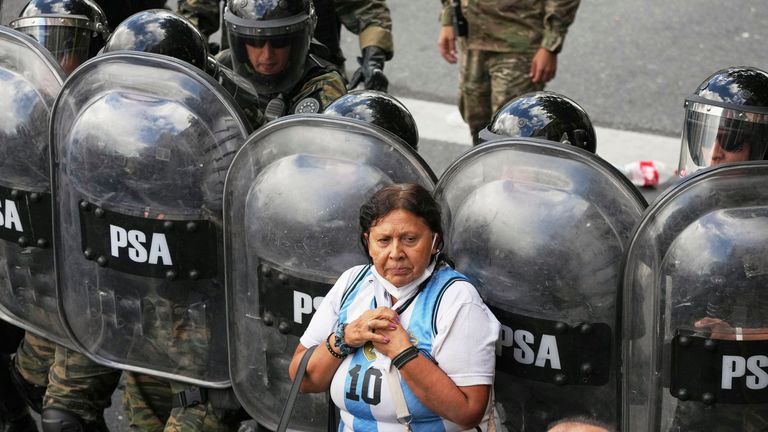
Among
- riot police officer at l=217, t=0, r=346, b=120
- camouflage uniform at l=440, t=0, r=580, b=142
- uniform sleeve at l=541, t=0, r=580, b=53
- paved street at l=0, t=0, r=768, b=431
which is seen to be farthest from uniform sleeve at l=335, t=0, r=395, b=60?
paved street at l=0, t=0, r=768, b=431

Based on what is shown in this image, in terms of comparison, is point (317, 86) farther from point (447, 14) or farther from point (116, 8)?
point (116, 8)

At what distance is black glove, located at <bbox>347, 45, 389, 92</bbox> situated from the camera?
5150 millimetres

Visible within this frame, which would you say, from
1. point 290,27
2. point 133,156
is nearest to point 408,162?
point 133,156

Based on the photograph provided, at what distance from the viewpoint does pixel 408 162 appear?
3.10 metres

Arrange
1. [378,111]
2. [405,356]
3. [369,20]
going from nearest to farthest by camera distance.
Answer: [405,356], [378,111], [369,20]

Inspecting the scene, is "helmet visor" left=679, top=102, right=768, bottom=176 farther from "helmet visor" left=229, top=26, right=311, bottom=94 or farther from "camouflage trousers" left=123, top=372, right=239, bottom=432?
"camouflage trousers" left=123, top=372, right=239, bottom=432

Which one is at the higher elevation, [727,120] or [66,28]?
[727,120]

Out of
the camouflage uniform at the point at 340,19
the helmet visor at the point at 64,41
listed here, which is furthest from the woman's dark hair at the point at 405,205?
the camouflage uniform at the point at 340,19

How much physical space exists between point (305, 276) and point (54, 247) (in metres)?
1.03

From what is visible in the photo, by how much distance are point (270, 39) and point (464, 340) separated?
178 centimetres

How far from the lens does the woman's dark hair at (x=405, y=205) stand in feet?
9.22

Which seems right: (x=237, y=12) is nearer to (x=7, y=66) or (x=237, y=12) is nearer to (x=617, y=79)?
(x=7, y=66)

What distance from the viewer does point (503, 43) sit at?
5988 millimetres

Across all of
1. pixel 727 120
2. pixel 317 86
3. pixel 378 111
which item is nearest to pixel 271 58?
pixel 317 86
